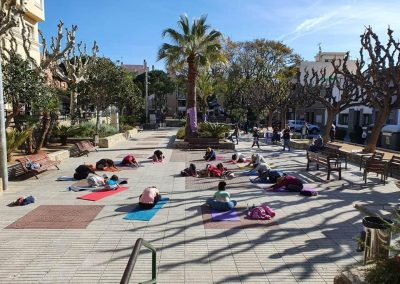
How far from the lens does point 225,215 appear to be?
30.1 feet

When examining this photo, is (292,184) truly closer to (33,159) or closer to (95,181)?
(95,181)

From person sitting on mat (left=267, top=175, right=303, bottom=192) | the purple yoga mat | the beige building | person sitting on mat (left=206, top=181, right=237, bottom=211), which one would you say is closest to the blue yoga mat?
person sitting on mat (left=206, top=181, right=237, bottom=211)

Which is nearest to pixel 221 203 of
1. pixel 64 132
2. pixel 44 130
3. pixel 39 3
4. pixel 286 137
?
pixel 44 130

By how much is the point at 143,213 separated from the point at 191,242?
2279 mm

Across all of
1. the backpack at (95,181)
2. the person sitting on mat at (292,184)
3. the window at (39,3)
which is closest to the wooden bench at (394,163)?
the person sitting on mat at (292,184)

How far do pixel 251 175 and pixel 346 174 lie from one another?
3.70m

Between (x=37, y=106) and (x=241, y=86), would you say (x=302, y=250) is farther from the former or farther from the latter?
(x=241, y=86)

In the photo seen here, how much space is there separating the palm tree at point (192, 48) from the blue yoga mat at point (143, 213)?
1455cm

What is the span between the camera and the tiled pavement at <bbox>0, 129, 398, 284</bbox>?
605 cm

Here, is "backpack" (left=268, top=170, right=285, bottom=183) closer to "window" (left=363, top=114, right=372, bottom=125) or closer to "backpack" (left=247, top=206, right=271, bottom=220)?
"backpack" (left=247, top=206, right=271, bottom=220)

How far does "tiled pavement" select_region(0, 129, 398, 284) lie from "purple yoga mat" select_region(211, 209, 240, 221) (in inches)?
16.0

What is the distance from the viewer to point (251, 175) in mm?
14672

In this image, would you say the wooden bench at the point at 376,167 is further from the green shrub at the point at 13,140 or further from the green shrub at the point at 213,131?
the green shrub at the point at 13,140

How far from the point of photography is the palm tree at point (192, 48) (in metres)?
24.3
